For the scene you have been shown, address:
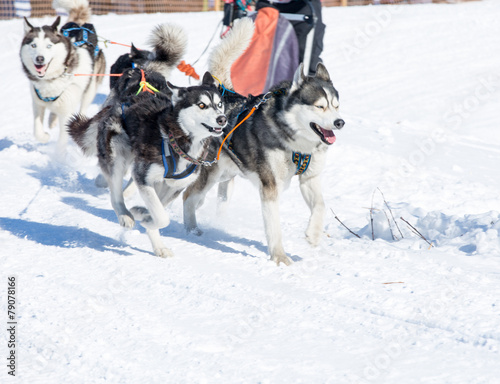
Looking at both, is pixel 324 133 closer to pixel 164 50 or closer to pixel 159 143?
pixel 159 143

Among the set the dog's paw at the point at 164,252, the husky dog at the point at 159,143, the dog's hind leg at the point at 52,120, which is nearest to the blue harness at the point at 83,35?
the dog's hind leg at the point at 52,120

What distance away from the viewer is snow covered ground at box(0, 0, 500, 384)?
79.7 inches

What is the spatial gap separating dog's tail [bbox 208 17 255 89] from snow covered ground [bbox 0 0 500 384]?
1.04 m

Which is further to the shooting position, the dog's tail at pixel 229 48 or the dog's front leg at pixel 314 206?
the dog's tail at pixel 229 48

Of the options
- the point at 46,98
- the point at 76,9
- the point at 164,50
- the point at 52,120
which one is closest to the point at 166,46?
the point at 164,50

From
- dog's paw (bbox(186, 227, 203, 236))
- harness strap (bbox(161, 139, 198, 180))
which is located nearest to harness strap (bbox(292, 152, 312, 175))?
harness strap (bbox(161, 139, 198, 180))

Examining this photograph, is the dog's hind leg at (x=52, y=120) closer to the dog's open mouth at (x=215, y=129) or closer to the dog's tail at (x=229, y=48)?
the dog's tail at (x=229, y=48)

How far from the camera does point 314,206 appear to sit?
3.49m

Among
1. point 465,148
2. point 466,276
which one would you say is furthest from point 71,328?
point 465,148

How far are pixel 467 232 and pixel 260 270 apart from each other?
141cm

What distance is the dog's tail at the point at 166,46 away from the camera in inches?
155

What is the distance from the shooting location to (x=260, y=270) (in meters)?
3.05

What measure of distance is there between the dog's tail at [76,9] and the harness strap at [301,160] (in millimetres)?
4172

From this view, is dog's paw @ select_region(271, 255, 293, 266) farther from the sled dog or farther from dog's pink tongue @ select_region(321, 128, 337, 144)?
the sled dog
